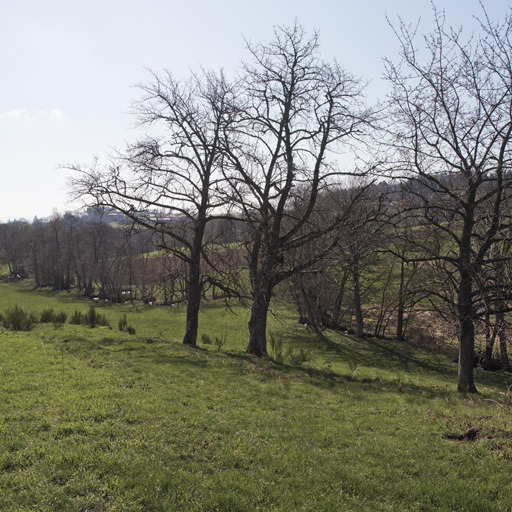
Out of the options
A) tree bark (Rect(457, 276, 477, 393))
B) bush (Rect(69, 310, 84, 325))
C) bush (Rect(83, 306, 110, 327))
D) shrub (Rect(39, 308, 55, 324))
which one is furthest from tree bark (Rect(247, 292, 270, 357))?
shrub (Rect(39, 308, 55, 324))

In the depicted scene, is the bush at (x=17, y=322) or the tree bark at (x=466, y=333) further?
the bush at (x=17, y=322)

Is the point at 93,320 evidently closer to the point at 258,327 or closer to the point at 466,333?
the point at 258,327

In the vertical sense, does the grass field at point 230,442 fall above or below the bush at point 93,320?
above

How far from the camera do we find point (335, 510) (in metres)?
3.91

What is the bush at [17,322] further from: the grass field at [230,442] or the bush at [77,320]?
the grass field at [230,442]

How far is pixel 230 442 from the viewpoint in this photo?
529cm

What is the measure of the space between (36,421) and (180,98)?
13.3m

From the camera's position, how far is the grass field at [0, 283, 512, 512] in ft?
13.1

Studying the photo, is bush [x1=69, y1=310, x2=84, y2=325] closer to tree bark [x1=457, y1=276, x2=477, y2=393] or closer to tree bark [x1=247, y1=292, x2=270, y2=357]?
tree bark [x1=247, y1=292, x2=270, y2=357]

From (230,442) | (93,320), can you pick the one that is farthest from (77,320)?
(230,442)

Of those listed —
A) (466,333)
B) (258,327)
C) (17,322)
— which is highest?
(466,333)

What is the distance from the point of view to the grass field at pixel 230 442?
399cm

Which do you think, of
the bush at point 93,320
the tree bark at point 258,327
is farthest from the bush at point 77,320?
the tree bark at point 258,327

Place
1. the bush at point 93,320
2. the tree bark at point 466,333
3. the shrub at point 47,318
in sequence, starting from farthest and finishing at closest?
1. the bush at point 93,320
2. the shrub at point 47,318
3. the tree bark at point 466,333
